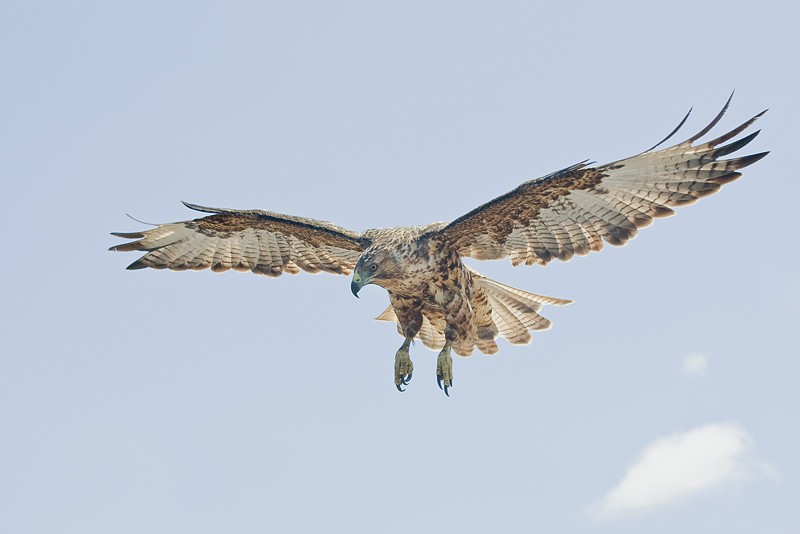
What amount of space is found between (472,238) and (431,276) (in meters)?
0.74

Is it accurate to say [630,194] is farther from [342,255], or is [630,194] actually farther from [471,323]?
[342,255]

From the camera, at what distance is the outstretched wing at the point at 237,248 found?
48.2 feet

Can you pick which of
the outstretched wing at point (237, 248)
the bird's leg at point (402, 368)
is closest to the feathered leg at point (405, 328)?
the bird's leg at point (402, 368)

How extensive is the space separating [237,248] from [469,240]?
3.15m

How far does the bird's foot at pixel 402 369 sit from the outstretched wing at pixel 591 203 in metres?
1.36

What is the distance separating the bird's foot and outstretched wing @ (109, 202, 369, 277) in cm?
173

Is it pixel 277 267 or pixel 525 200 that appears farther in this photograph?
pixel 277 267

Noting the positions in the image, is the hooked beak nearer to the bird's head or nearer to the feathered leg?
the bird's head

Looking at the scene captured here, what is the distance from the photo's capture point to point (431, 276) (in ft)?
43.2

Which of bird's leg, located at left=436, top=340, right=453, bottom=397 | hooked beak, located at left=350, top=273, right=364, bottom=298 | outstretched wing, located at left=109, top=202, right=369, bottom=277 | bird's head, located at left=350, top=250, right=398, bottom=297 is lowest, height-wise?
bird's leg, located at left=436, top=340, right=453, bottom=397

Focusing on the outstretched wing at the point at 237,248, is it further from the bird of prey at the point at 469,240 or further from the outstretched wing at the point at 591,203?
the outstretched wing at the point at 591,203

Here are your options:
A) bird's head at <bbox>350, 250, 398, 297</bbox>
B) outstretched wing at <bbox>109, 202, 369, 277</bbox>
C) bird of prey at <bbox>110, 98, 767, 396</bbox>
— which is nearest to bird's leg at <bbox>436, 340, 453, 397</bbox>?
bird of prey at <bbox>110, 98, 767, 396</bbox>

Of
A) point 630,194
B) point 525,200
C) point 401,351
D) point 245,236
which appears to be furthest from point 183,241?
point 630,194

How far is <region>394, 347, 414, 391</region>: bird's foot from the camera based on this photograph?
527 inches
